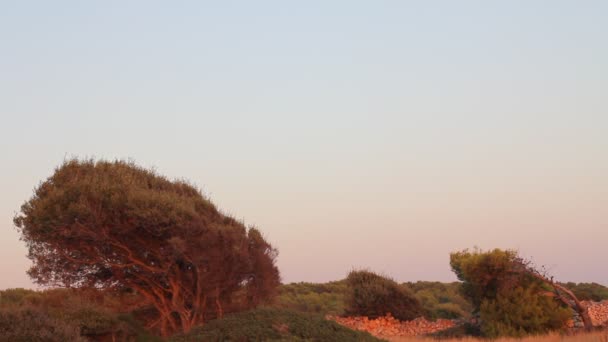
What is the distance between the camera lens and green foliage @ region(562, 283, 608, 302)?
133 feet

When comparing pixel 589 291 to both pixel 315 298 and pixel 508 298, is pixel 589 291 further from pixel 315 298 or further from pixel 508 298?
pixel 508 298

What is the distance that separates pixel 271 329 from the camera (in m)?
17.2

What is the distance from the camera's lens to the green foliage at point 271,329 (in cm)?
1683

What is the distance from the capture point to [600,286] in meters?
51.6

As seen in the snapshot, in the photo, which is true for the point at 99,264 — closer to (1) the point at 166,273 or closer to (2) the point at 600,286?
(1) the point at 166,273

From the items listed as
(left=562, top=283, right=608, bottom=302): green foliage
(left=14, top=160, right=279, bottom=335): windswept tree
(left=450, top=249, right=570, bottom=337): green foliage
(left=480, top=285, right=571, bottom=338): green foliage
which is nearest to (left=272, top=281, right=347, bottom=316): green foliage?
(left=450, top=249, right=570, bottom=337): green foliage

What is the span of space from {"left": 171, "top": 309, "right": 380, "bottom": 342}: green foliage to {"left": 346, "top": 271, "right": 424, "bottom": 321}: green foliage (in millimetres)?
15620

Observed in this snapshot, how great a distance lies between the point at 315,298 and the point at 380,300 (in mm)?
13920

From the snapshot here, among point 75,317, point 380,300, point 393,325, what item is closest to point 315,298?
point 380,300

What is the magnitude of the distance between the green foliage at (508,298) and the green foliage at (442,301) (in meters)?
2.11

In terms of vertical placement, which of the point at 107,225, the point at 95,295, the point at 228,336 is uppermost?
the point at 107,225

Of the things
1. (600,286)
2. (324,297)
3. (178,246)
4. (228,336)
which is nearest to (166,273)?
(178,246)

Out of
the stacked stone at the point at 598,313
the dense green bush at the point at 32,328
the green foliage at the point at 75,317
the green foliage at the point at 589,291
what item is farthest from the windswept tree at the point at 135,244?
the green foliage at the point at 589,291

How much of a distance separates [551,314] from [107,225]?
1676 cm
